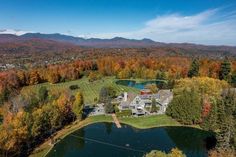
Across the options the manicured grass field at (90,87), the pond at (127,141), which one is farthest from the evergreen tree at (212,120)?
the manicured grass field at (90,87)

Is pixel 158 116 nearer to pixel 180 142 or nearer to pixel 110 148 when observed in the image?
pixel 180 142

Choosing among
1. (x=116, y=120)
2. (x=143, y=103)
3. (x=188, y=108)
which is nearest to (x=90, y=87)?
(x=143, y=103)

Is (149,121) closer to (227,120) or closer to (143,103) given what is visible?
(143,103)

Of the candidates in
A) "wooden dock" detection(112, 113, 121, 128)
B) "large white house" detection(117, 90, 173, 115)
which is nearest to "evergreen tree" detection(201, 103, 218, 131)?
"large white house" detection(117, 90, 173, 115)

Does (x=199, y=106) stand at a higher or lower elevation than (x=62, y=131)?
higher

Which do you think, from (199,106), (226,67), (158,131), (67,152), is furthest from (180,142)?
(226,67)

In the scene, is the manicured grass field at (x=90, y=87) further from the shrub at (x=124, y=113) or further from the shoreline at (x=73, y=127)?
the shoreline at (x=73, y=127)

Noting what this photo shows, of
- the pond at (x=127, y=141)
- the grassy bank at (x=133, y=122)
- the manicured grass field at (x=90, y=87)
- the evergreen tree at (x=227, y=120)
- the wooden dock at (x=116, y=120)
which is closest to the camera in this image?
the evergreen tree at (x=227, y=120)

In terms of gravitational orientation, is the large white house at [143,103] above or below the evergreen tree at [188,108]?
below
